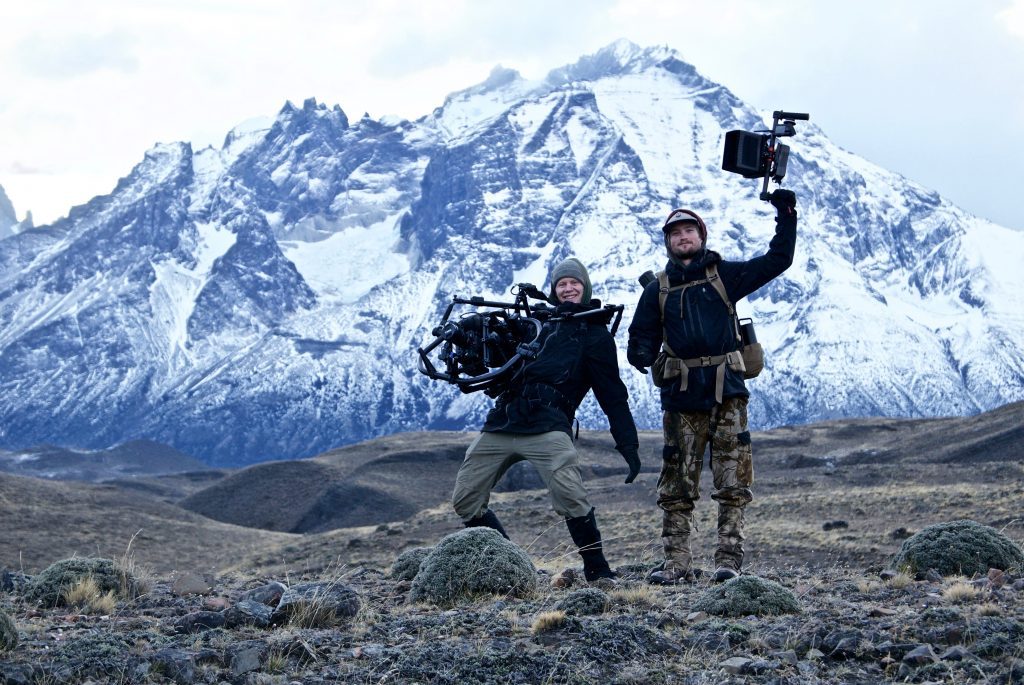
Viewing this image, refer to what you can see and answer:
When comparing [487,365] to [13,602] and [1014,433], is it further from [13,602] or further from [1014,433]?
[1014,433]

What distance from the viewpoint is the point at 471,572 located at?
30.2 ft

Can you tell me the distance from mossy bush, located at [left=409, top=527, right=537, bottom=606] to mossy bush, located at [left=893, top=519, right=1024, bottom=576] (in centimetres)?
341

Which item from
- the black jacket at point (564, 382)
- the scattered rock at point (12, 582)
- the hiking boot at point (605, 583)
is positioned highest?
the black jacket at point (564, 382)

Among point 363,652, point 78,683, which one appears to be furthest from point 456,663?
point 78,683

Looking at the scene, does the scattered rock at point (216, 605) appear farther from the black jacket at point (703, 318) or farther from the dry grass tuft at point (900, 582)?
the dry grass tuft at point (900, 582)

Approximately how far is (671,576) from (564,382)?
1.65 meters

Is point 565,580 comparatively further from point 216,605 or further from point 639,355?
point 216,605

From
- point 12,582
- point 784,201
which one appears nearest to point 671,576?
point 784,201

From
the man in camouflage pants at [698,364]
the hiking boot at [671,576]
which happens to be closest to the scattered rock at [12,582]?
the hiking boot at [671,576]

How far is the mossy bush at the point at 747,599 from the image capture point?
809cm

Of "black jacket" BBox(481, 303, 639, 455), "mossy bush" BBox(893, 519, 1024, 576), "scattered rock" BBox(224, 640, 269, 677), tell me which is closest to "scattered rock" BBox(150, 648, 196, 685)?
"scattered rock" BBox(224, 640, 269, 677)

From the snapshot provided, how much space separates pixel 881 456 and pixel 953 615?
45.1m

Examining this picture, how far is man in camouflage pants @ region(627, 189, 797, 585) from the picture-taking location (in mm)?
9930

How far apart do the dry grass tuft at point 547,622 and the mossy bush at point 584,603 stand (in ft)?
1.84
